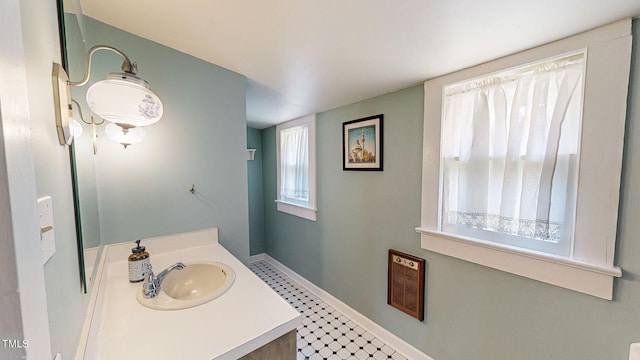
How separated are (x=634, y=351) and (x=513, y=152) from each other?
0.89 m

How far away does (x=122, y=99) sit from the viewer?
0.98m

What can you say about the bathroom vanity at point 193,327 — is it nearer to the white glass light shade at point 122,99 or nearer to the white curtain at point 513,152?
the white glass light shade at point 122,99

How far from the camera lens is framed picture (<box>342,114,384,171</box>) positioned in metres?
1.88

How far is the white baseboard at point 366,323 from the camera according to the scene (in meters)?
1.70

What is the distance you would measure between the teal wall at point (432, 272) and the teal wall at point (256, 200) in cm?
75

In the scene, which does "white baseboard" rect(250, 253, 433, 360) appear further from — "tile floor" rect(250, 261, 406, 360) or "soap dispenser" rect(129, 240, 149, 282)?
"soap dispenser" rect(129, 240, 149, 282)

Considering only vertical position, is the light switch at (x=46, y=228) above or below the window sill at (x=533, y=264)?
above

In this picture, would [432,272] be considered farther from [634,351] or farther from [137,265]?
[137,265]

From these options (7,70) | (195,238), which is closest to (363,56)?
(7,70)

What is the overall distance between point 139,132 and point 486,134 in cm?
204

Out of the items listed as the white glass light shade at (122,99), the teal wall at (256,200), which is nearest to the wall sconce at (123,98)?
the white glass light shade at (122,99)

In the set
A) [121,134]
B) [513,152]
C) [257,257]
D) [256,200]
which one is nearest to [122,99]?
[121,134]

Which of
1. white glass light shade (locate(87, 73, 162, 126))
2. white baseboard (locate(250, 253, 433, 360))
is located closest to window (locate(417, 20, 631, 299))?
white baseboard (locate(250, 253, 433, 360))

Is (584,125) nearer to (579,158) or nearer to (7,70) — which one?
(579,158)
